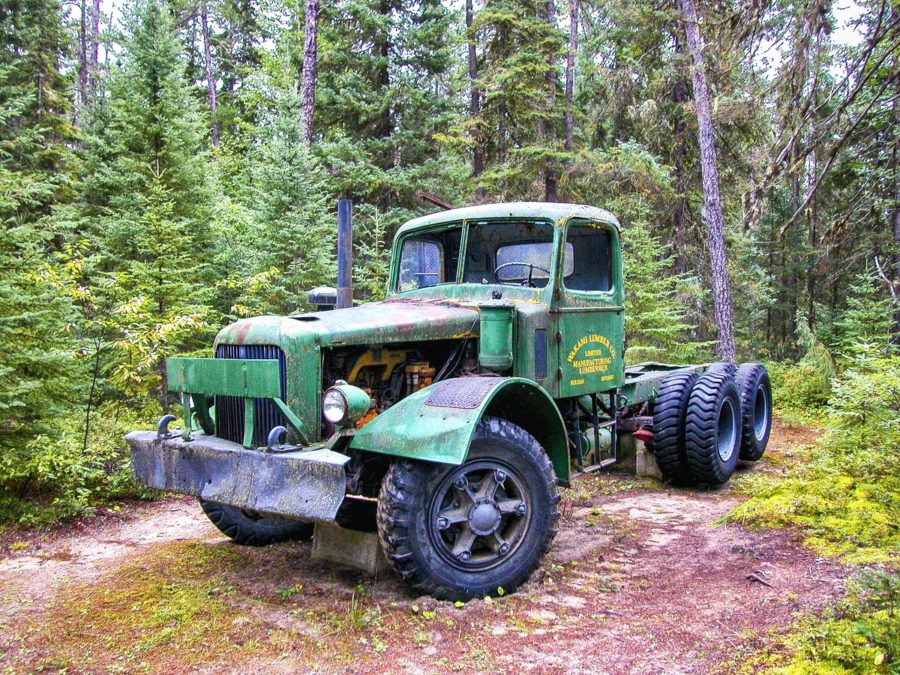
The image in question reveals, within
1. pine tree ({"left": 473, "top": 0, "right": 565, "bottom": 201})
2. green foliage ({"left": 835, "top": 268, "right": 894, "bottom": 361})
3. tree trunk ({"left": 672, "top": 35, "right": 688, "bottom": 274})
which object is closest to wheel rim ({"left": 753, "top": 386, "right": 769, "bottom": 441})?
green foliage ({"left": 835, "top": 268, "right": 894, "bottom": 361})

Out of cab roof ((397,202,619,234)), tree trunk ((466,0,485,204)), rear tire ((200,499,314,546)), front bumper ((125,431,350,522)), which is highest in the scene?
tree trunk ((466,0,485,204))

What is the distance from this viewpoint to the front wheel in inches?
141

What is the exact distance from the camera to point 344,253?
15.6 ft

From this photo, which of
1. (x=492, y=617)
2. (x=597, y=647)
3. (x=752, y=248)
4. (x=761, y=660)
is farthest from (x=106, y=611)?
(x=752, y=248)

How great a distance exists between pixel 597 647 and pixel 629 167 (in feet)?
35.7

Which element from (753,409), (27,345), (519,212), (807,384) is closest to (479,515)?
(519,212)

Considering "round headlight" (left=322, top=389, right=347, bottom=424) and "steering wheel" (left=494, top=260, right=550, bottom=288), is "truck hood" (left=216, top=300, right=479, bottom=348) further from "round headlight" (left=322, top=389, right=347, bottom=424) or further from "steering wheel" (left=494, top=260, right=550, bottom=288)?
"steering wheel" (left=494, top=260, right=550, bottom=288)

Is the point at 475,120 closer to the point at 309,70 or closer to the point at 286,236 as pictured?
the point at 309,70

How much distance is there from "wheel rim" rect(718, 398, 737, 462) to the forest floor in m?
1.83

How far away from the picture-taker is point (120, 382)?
301 inches

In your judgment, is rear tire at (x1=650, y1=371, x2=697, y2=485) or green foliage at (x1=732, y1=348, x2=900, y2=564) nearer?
green foliage at (x1=732, y1=348, x2=900, y2=564)

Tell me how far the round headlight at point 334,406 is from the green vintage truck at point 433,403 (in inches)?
0.5

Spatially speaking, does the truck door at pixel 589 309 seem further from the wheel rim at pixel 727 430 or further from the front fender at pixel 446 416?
the wheel rim at pixel 727 430

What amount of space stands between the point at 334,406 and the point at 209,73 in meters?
25.8
